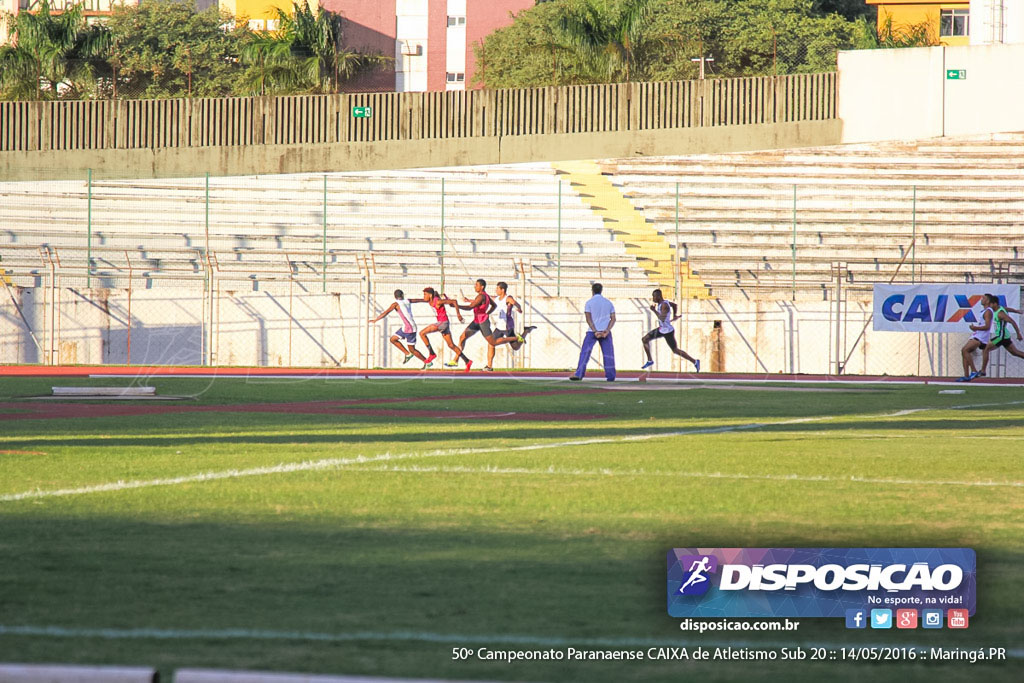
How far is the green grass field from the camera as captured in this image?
467 cm

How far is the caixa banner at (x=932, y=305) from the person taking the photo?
98.8 feet

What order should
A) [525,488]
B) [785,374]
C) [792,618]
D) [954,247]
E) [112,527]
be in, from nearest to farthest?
[792,618], [112,527], [525,488], [785,374], [954,247]

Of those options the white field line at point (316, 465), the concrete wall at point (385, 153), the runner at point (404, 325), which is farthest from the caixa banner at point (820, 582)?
the concrete wall at point (385, 153)

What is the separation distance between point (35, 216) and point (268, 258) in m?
6.77

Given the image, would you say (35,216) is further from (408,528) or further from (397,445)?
(408,528)

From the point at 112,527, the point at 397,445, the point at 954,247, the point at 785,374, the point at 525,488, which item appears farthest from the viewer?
→ the point at 954,247

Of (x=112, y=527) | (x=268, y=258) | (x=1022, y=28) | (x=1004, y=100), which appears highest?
(x=1022, y=28)

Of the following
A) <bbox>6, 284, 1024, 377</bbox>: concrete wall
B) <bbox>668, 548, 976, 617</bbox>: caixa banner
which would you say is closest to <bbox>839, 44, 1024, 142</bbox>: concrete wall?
<bbox>6, 284, 1024, 377</bbox>: concrete wall

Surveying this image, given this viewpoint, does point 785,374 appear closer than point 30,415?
No

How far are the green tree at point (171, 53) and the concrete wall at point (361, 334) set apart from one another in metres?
29.2

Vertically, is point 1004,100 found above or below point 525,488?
above

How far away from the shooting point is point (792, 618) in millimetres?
4672

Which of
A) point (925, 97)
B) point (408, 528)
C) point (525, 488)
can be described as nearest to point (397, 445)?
point (525, 488)

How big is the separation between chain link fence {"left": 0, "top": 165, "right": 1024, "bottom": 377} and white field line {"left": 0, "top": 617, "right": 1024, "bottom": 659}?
26.1 meters
